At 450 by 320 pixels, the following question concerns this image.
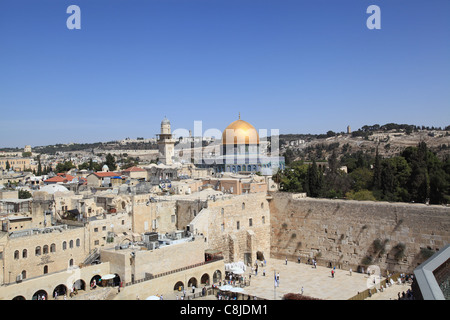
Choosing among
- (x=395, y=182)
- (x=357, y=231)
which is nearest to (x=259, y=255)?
(x=357, y=231)

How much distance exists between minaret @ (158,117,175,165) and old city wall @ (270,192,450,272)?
28.6 metres

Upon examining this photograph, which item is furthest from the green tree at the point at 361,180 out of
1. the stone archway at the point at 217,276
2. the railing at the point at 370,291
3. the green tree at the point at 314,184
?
the stone archway at the point at 217,276

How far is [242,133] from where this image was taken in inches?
1839

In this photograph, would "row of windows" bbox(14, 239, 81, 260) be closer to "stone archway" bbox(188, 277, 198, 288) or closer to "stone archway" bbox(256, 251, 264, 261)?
"stone archway" bbox(188, 277, 198, 288)

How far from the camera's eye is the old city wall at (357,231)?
73.8 feet

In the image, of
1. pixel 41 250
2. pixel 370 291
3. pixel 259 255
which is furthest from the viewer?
pixel 259 255

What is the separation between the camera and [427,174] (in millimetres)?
31828

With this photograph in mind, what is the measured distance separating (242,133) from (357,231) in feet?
77.0

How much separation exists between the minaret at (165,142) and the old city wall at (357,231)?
2858cm

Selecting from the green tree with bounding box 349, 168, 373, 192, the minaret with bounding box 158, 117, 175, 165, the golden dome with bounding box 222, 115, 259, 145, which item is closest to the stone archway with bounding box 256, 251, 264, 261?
the green tree with bounding box 349, 168, 373, 192

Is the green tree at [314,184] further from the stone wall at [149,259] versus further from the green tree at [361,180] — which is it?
the stone wall at [149,259]

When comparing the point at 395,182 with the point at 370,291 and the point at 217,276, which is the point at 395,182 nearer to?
the point at 370,291

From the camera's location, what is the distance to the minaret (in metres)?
55.4
